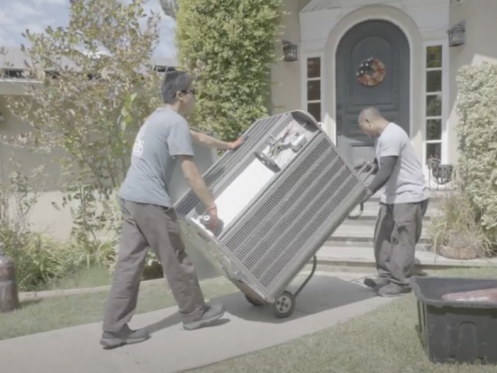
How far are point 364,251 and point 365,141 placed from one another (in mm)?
2428

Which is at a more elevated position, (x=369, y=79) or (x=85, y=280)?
(x=369, y=79)

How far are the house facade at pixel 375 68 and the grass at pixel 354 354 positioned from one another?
4232 mm

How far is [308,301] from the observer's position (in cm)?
446

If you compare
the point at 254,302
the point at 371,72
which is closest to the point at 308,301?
the point at 254,302

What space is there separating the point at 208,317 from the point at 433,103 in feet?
17.1

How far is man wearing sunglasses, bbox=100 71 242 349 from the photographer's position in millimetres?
3490

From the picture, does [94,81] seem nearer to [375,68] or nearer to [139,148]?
[139,148]

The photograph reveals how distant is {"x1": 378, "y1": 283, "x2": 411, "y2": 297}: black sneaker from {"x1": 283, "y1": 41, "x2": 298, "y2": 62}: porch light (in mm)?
4456

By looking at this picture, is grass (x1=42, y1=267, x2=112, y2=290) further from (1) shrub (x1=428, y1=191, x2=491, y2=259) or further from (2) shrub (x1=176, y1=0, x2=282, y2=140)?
(1) shrub (x1=428, y1=191, x2=491, y2=259)

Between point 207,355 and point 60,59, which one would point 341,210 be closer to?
point 207,355

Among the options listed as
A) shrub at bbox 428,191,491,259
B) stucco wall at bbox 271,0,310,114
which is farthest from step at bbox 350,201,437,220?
stucco wall at bbox 271,0,310,114

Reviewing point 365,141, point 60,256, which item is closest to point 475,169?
point 365,141

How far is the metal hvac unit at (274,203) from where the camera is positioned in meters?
3.52

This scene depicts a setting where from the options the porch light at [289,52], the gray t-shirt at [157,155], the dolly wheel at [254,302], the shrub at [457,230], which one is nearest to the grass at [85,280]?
the dolly wheel at [254,302]
